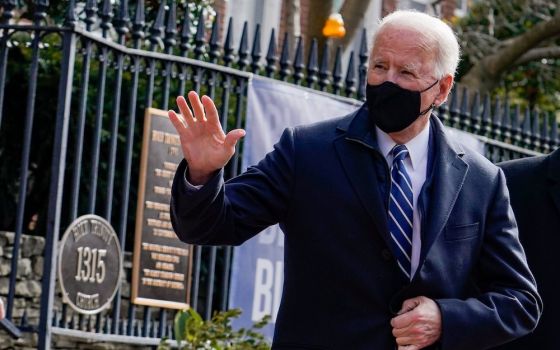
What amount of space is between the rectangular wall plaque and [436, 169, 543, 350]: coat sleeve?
422 centimetres

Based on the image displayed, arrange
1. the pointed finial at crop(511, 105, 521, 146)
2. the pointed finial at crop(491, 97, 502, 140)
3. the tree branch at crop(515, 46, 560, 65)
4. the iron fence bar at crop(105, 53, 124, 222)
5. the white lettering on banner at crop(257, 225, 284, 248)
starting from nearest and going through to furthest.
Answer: the iron fence bar at crop(105, 53, 124, 222) → the white lettering on banner at crop(257, 225, 284, 248) → the pointed finial at crop(491, 97, 502, 140) → the pointed finial at crop(511, 105, 521, 146) → the tree branch at crop(515, 46, 560, 65)

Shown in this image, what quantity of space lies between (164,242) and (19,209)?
39.0 inches

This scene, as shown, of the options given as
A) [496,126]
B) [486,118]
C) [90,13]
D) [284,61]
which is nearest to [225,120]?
[284,61]

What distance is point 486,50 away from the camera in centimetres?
1667

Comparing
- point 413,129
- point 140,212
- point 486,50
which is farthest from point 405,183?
point 486,50

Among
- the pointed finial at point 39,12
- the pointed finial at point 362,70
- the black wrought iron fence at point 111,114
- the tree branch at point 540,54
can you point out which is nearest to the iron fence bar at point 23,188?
the black wrought iron fence at point 111,114

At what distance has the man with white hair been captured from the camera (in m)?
3.76

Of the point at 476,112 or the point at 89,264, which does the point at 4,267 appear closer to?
the point at 89,264

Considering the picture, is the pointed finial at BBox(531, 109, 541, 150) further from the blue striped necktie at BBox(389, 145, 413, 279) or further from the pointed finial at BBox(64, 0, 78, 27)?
the blue striped necktie at BBox(389, 145, 413, 279)

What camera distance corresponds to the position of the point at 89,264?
25.1 ft

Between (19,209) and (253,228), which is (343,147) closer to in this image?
(253,228)

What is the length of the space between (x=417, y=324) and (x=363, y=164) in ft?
1.56

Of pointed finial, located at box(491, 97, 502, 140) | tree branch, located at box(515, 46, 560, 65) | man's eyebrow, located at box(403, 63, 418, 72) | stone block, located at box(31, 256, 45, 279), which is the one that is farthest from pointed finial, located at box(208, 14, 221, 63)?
tree branch, located at box(515, 46, 560, 65)

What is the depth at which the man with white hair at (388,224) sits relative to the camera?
12.3 feet
